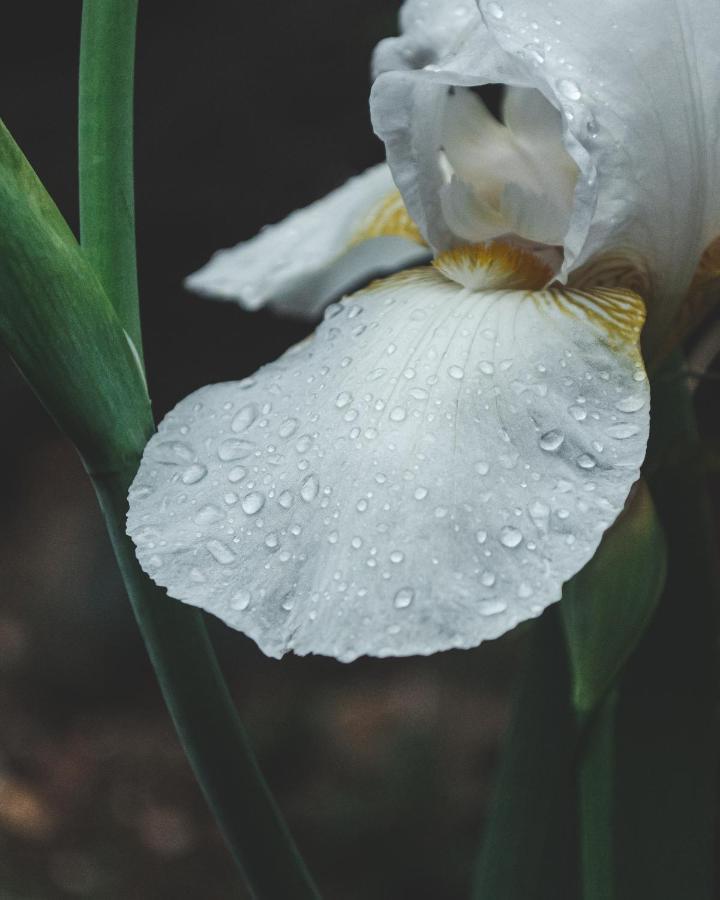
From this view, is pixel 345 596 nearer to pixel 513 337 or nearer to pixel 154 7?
pixel 513 337

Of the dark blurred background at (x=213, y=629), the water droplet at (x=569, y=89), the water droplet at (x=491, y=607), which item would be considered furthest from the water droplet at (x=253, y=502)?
the dark blurred background at (x=213, y=629)

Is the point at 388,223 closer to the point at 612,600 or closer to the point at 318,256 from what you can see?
the point at 318,256

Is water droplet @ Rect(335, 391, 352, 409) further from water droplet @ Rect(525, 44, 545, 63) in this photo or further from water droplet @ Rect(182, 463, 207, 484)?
water droplet @ Rect(525, 44, 545, 63)

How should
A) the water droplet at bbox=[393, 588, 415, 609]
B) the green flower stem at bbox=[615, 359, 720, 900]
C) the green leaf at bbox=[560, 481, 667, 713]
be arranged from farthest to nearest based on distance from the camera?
the green flower stem at bbox=[615, 359, 720, 900], the green leaf at bbox=[560, 481, 667, 713], the water droplet at bbox=[393, 588, 415, 609]

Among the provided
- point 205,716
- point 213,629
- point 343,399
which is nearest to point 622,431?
point 343,399

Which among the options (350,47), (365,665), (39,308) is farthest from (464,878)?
(350,47)

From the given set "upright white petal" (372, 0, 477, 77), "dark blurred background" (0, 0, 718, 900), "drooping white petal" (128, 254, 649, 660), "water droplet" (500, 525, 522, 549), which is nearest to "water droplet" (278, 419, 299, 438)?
"drooping white petal" (128, 254, 649, 660)
